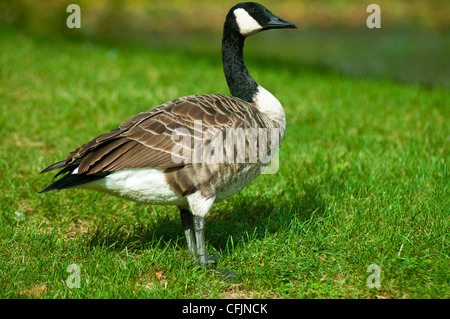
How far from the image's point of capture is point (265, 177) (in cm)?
530

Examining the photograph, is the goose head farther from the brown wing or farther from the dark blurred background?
the dark blurred background

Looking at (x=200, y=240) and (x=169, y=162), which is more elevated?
(x=169, y=162)

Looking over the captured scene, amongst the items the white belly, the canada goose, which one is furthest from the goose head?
the white belly

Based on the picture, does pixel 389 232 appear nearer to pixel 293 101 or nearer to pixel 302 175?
pixel 302 175

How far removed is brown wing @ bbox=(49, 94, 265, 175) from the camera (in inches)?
132

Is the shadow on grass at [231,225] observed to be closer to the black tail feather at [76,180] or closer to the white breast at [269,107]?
the black tail feather at [76,180]

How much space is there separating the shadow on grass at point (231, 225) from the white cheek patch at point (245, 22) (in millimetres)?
1647

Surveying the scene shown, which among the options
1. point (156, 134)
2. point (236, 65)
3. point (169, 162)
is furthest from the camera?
point (236, 65)

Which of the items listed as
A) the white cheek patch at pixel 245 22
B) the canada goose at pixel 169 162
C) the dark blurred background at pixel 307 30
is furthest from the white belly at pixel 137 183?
the dark blurred background at pixel 307 30

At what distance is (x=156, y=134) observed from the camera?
3.48 m

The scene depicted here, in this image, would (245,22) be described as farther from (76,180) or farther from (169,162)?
(76,180)

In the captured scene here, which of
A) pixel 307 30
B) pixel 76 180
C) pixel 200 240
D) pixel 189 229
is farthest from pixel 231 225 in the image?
pixel 307 30

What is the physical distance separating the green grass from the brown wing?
2.63ft

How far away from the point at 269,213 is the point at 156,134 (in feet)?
5.31
